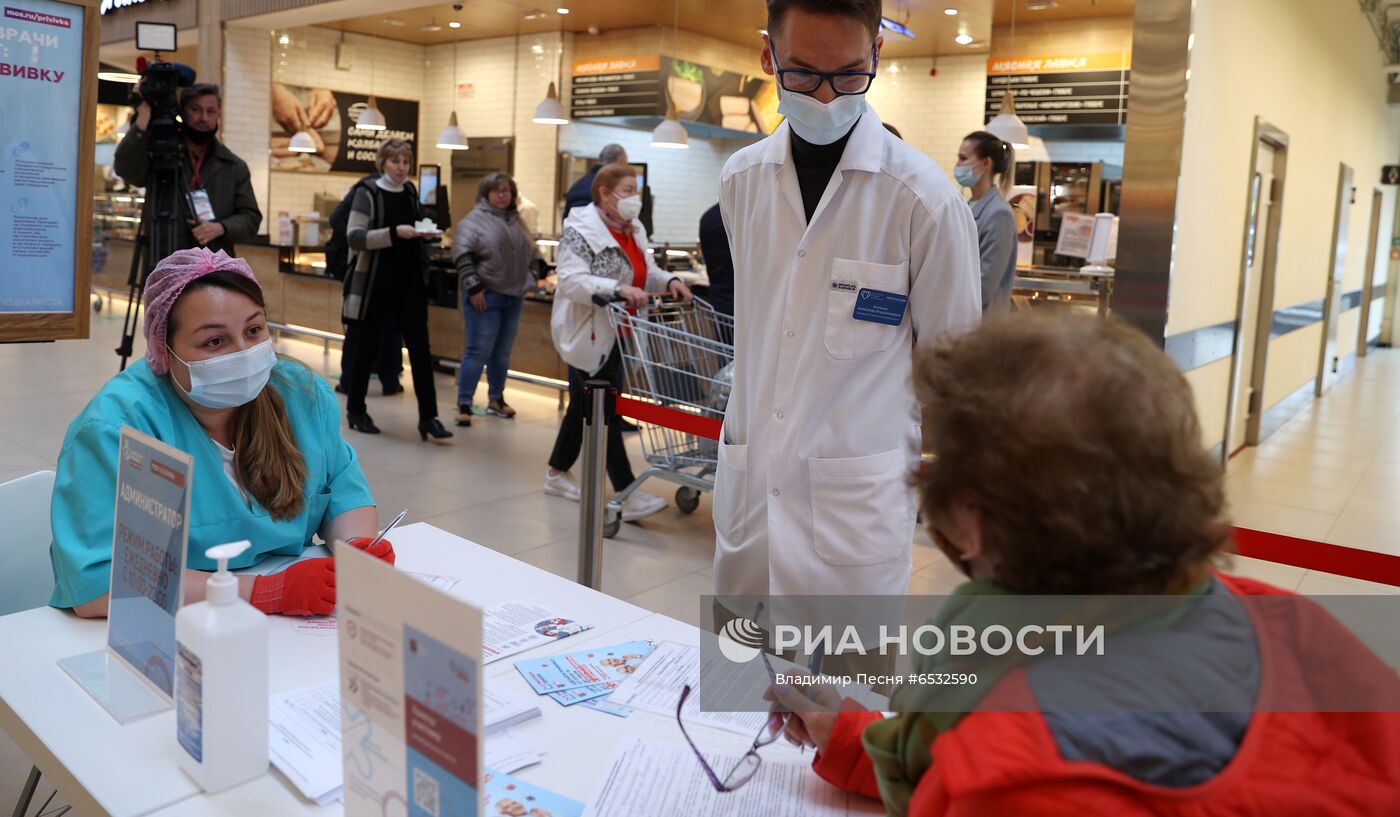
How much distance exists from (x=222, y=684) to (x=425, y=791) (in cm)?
40

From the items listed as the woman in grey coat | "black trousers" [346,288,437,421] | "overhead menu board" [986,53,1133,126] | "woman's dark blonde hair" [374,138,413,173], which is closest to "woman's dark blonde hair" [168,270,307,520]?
"black trousers" [346,288,437,421]

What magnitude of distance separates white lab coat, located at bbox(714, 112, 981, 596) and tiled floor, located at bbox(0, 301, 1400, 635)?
1.50 meters

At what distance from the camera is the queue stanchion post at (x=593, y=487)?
3.09 meters

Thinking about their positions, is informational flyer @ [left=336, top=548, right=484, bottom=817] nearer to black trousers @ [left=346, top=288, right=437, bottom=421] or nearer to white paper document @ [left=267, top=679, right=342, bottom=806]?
white paper document @ [left=267, top=679, right=342, bottom=806]

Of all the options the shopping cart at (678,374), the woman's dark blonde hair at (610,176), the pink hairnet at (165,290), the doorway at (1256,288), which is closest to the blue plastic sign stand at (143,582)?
the pink hairnet at (165,290)

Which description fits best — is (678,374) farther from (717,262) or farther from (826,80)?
(826,80)

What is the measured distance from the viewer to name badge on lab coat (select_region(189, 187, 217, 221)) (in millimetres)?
4980

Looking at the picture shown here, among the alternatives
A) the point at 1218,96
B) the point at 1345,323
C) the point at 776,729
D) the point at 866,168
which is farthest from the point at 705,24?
the point at 776,729

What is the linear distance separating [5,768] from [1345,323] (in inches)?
572

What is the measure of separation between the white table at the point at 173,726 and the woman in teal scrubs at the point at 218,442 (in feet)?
0.34

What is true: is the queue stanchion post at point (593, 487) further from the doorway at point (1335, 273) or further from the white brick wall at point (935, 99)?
the doorway at point (1335, 273)

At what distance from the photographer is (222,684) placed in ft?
4.01

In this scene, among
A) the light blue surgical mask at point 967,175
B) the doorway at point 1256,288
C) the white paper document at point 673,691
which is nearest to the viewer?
the white paper document at point 673,691

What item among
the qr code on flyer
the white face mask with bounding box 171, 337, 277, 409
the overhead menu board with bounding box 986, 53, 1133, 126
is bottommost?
the qr code on flyer
